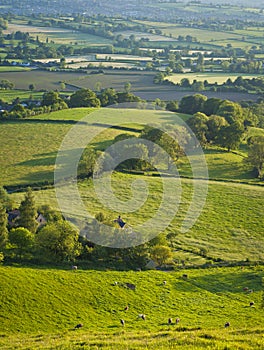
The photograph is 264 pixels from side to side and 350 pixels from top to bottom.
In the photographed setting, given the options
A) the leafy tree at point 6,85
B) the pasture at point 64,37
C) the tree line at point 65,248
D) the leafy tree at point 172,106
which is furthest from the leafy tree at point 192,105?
the pasture at point 64,37

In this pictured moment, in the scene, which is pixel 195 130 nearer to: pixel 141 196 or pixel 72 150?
pixel 72 150

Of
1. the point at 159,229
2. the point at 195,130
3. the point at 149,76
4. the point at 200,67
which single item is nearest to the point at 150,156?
the point at 195,130

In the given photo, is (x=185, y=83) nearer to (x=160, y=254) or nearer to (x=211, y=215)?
(x=211, y=215)

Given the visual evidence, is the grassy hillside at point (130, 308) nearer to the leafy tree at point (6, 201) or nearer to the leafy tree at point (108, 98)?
the leafy tree at point (6, 201)

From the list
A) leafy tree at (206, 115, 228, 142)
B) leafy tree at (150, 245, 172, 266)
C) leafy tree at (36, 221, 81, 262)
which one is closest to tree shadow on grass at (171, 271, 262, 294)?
leafy tree at (150, 245, 172, 266)

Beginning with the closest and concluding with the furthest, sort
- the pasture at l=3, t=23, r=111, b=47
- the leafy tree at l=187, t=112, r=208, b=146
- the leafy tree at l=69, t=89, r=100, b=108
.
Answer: the leafy tree at l=187, t=112, r=208, b=146, the leafy tree at l=69, t=89, r=100, b=108, the pasture at l=3, t=23, r=111, b=47

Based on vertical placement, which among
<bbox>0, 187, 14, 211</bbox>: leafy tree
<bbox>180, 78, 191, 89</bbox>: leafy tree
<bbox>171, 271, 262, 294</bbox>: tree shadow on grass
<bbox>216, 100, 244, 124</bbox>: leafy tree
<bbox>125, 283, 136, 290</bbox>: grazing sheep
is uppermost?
<bbox>180, 78, 191, 89</bbox>: leafy tree

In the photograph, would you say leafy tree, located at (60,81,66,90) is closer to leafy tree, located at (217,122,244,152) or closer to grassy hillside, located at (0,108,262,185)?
grassy hillside, located at (0,108,262,185)
